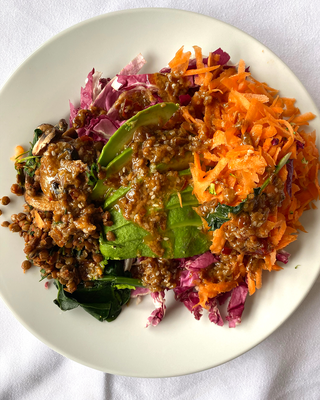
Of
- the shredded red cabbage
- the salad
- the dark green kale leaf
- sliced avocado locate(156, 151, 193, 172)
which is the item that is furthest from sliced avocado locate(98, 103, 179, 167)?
the shredded red cabbage

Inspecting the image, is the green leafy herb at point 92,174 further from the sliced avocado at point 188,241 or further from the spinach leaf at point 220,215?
the spinach leaf at point 220,215

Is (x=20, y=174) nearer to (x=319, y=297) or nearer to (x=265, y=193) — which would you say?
(x=265, y=193)

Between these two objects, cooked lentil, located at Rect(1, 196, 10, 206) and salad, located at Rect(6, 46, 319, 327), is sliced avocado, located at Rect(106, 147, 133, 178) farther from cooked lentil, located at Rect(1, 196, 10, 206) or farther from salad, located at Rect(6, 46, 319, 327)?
cooked lentil, located at Rect(1, 196, 10, 206)

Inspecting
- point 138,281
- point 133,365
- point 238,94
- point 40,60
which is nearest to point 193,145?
point 238,94

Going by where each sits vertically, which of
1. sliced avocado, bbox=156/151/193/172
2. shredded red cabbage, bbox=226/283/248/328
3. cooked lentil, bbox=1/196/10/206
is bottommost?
shredded red cabbage, bbox=226/283/248/328

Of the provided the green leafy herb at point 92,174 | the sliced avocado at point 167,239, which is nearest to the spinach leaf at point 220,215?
the sliced avocado at point 167,239

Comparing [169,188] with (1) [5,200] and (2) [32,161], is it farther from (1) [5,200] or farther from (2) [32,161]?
(1) [5,200]
